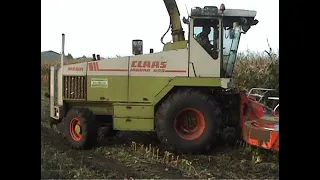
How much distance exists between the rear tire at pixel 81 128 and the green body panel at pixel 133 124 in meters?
0.42

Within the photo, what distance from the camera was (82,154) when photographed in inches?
237

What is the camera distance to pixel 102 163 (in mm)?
5387

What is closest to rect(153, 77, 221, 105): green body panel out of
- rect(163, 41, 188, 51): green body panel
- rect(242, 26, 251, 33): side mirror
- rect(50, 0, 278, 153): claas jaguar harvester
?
rect(50, 0, 278, 153): claas jaguar harvester

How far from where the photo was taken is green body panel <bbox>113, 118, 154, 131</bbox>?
6.14 metres

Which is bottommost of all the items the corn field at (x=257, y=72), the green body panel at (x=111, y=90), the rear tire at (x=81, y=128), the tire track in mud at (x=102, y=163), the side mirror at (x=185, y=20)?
the tire track in mud at (x=102, y=163)

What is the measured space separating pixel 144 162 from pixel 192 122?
1.15 m

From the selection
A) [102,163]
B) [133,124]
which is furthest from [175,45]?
[102,163]

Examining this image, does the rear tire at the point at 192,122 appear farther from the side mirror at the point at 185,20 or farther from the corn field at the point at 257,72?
the corn field at the point at 257,72

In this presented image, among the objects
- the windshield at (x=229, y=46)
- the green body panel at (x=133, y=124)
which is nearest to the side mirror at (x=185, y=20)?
the windshield at (x=229, y=46)

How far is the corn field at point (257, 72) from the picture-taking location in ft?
29.9

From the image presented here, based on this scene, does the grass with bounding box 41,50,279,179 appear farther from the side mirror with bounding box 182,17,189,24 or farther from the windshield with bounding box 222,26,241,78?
the side mirror with bounding box 182,17,189,24
